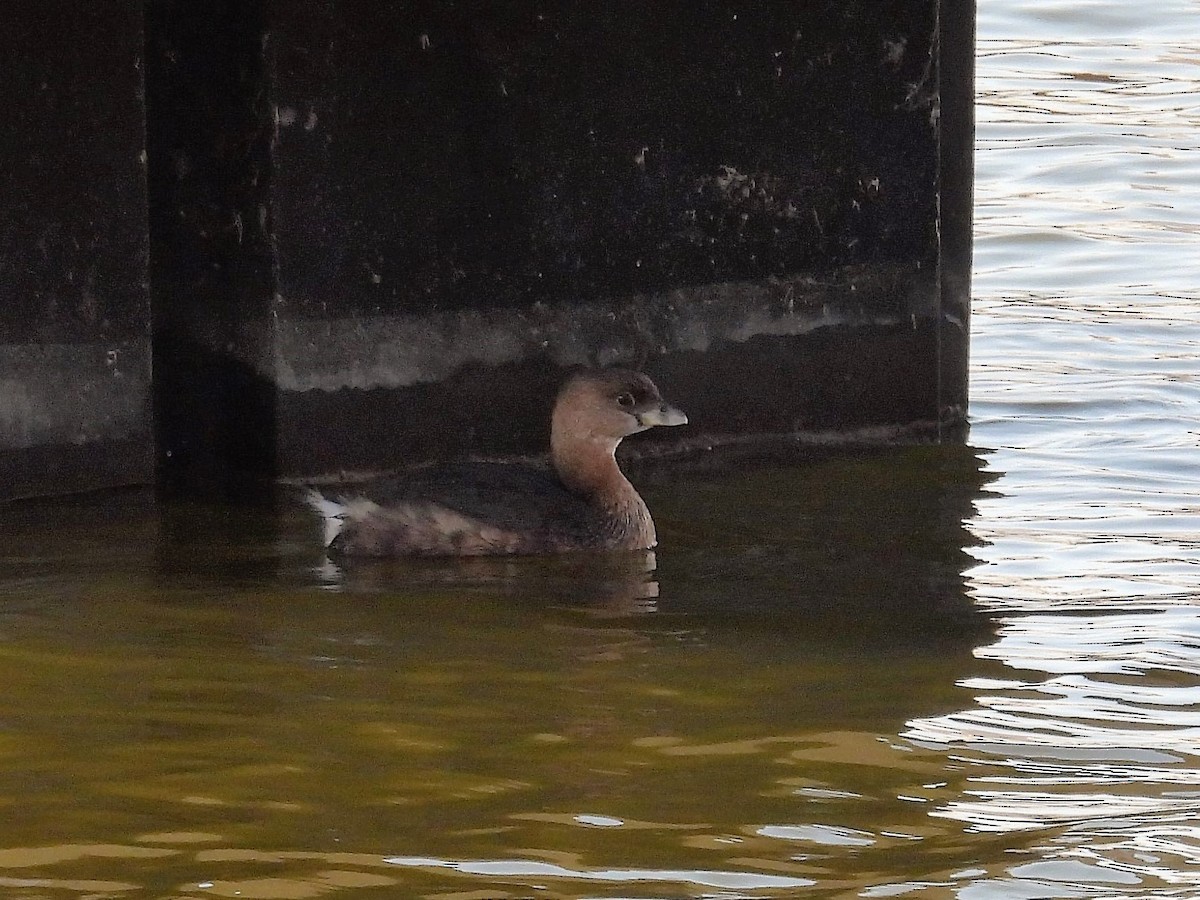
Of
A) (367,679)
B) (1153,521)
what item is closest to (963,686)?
(367,679)

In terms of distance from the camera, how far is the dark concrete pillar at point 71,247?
28.4 feet

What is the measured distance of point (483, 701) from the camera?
656 centimetres

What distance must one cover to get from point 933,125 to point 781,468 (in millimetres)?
1592

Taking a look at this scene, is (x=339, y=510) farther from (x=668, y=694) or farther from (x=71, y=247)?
(x=668, y=694)

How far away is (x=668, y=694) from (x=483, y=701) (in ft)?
1.69

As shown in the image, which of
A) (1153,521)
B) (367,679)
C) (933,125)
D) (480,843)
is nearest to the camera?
(480,843)

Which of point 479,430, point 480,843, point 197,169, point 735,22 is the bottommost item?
point 480,843

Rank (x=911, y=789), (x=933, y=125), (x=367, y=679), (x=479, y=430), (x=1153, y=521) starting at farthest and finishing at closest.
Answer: (x=933, y=125)
(x=479, y=430)
(x=1153, y=521)
(x=367, y=679)
(x=911, y=789)

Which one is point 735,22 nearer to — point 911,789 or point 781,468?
point 781,468

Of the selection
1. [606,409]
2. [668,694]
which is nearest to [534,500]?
[606,409]

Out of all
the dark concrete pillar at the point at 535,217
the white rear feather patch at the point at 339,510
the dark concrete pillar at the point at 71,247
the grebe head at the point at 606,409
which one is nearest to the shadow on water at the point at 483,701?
the white rear feather patch at the point at 339,510

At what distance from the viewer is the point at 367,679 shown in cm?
675

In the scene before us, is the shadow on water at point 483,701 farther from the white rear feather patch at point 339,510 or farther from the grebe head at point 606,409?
the grebe head at point 606,409

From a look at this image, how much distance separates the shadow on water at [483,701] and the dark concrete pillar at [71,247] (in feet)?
0.90
